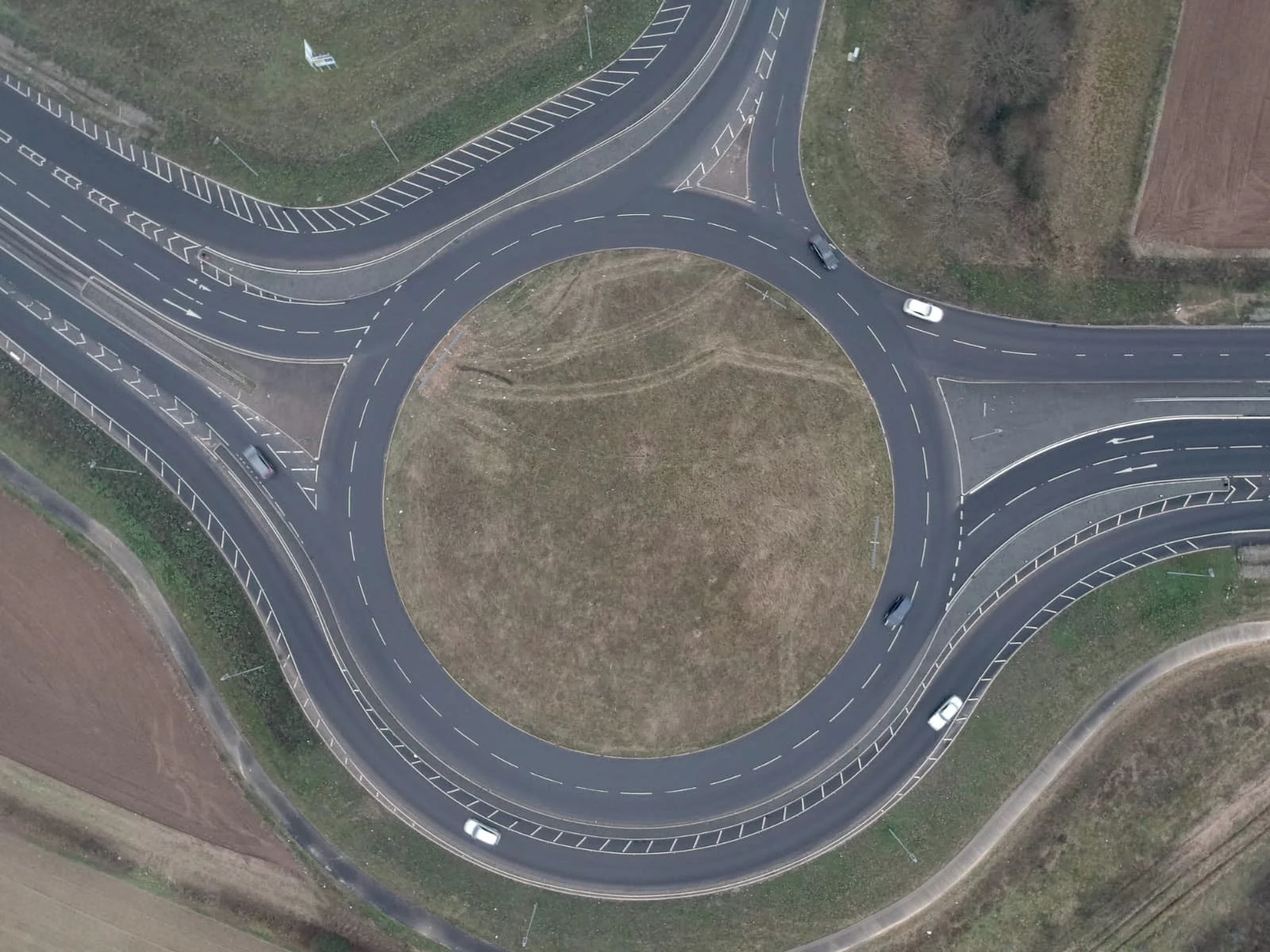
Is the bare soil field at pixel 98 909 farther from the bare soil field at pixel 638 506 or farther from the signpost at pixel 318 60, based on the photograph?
the signpost at pixel 318 60

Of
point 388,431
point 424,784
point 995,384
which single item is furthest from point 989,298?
point 424,784

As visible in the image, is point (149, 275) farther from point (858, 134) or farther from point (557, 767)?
point (858, 134)

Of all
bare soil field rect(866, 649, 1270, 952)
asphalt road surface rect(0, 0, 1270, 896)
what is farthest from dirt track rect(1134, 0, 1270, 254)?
bare soil field rect(866, 649, 1270, 952)

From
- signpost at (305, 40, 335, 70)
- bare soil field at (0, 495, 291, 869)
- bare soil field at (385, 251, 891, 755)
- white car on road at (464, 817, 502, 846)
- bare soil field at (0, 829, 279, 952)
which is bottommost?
bare soil field at (0, 829, 279, 952)

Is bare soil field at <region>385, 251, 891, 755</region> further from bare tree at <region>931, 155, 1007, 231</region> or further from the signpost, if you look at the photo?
the signpost

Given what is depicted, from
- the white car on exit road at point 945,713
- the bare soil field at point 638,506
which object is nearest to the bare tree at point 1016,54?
the bare soil field at point 638,506

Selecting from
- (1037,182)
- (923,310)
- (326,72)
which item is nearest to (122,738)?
(326,72)

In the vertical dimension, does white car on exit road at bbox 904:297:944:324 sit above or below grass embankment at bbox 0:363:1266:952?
above
